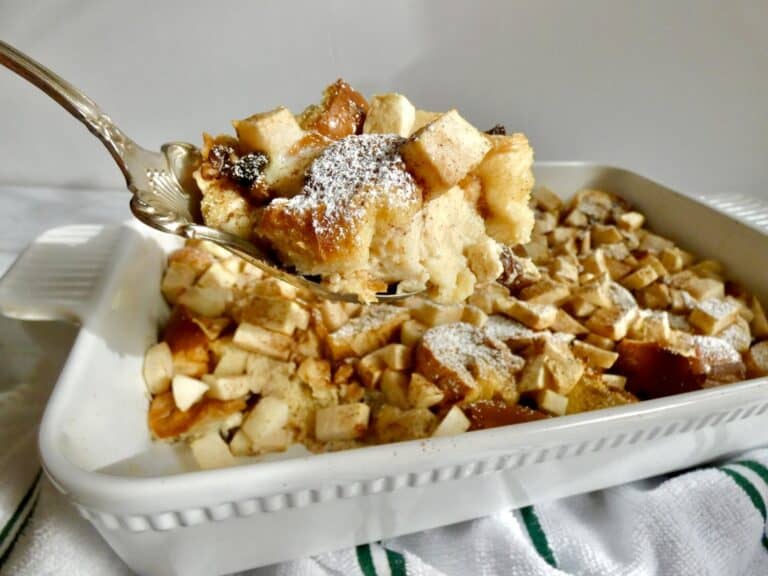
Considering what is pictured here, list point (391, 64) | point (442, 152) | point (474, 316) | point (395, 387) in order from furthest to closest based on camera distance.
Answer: point (391, 64), point (474, 316), point (395, 387), point (442, 152)

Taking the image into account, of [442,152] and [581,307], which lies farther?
[581,307]

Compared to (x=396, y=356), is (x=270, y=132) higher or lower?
higher

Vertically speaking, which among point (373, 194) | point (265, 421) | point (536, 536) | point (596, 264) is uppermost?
point (373, 194)

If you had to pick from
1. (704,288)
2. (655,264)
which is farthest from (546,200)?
(704,288)

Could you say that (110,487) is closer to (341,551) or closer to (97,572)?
(97,572)

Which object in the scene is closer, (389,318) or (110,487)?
(110,487)

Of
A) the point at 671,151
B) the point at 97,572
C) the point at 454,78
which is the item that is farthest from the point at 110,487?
the point at 671,151

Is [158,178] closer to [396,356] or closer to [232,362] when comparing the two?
[232,362]
